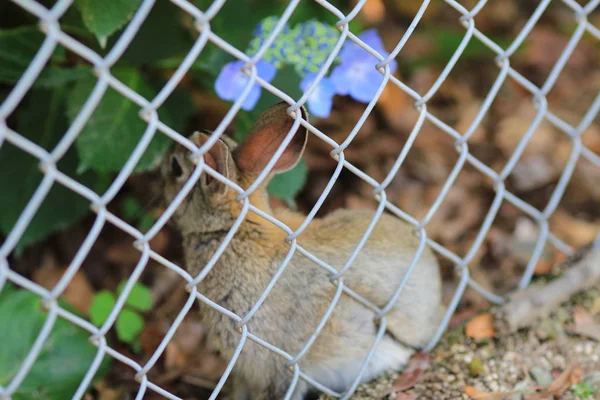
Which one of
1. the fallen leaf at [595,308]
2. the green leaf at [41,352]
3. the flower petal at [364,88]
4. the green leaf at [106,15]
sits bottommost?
the green leaf at [41,352]

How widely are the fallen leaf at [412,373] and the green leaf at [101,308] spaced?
4.36ft

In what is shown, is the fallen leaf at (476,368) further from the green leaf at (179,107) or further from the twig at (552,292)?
the green leaf at (179,107)

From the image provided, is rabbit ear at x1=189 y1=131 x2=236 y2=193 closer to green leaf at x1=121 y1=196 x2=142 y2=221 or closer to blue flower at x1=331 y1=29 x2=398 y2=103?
blue flower at x1=331 y1=29 x2=398 y2=103

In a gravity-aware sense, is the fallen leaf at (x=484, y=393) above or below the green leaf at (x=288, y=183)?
below

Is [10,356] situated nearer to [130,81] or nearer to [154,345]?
[154,345]

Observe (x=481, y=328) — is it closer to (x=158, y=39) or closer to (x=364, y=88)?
(x=364, y=88)

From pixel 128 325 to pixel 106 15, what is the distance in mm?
1561

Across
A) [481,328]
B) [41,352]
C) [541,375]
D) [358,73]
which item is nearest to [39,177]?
[41,352]

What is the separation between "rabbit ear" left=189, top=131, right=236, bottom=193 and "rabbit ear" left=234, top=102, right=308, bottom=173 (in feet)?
0.22

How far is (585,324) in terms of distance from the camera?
3.02 m

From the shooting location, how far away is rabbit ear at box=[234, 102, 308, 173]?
7.41ft

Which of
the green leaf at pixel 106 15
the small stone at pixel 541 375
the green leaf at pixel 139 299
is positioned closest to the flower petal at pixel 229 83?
the green leaf at pixel 106 15

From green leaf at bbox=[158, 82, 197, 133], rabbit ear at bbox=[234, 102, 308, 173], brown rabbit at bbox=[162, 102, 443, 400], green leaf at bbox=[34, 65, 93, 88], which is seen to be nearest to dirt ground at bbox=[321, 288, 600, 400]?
brown rabbit at bbox=[162, 102, 443, 400]

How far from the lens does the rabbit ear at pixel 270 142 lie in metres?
2.26
